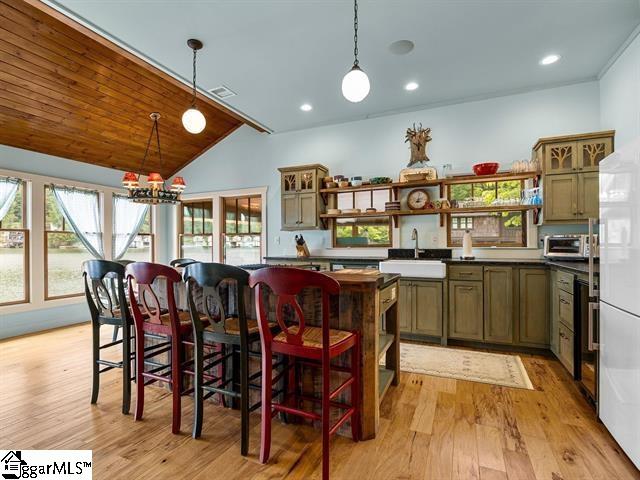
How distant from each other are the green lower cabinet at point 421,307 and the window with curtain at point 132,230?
15.5 ft

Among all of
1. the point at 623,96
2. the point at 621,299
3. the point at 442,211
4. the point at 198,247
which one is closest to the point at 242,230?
the point at 198,247

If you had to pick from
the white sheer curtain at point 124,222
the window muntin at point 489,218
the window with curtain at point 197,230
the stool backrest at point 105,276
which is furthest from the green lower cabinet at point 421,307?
the white sheer curtain at point 124,222

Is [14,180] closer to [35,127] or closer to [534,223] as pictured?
[35,127]

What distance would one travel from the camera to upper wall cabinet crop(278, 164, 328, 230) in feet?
16.0

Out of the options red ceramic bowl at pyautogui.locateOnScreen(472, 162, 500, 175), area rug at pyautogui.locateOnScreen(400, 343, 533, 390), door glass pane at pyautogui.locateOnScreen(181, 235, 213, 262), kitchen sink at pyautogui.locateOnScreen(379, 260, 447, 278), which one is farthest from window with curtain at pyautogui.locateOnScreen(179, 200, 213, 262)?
red ceramic bowl at pyautogui.locateOnScreen(472, 162, 500, 175)

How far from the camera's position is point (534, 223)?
398 cm

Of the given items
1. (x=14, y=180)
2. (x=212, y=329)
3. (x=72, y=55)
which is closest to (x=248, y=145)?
(x=72, y=55)

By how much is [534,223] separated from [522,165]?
2.42 ft

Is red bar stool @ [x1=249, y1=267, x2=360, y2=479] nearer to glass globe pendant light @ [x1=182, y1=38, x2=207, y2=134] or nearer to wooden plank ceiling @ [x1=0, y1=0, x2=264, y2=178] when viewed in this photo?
glass globe pendant light @ [x1=182, y1=38, x2=207, y2=134]

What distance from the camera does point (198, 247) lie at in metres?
6.39

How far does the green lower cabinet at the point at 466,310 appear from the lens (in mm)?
3635

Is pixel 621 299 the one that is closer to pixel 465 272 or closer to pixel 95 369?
pixel 465 272

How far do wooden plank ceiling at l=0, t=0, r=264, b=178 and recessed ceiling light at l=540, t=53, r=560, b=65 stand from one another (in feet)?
12.2

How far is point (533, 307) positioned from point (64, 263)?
6.52 meters
